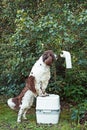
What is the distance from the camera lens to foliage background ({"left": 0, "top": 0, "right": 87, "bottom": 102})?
575 cm

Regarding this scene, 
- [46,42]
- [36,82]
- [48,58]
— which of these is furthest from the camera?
[46,42]

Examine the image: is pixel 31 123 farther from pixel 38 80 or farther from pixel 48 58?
pixel 48 58

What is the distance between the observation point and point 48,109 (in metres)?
5.18

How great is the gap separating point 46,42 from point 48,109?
1204 millimetres

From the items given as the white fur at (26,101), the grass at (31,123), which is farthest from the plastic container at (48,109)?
the white fur at (26,101)

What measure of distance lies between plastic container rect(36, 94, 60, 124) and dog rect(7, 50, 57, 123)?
0.53 feet

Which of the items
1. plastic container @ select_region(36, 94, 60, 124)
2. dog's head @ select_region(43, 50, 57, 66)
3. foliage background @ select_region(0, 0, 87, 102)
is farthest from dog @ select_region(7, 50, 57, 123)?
foliage background @ select_region(0, 0, 87, 102)

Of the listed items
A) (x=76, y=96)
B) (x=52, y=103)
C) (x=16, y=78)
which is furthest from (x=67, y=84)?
(x=52, y=103)

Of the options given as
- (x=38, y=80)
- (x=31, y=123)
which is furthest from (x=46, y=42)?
(x=31, y=123)

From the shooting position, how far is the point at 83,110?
5.42 meters

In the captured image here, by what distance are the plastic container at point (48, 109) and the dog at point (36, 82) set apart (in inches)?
6.4

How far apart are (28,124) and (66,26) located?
1784 mm

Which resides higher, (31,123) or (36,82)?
(36,82)

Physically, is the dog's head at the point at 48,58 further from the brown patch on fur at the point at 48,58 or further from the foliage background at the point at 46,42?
the foliage background at the point at 46,42
